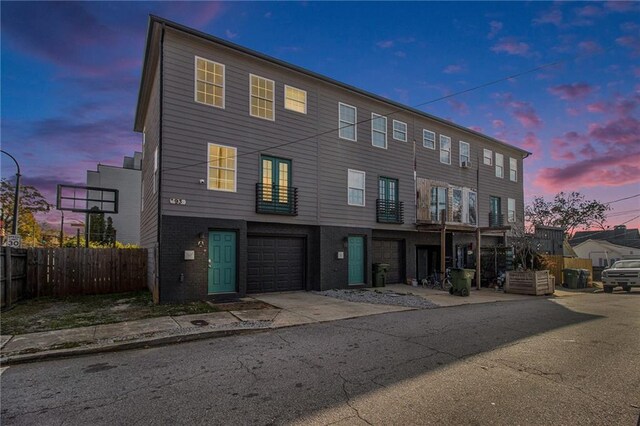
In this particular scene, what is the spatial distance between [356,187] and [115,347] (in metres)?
11.8

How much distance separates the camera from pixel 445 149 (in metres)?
20.5

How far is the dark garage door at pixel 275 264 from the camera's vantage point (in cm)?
1364

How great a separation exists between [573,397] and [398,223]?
44.4 feet

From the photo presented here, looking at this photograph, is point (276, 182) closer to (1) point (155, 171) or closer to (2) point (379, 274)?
(1) point (155, 171)

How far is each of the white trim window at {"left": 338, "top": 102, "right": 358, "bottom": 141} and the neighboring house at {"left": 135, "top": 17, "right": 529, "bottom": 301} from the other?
6 cm

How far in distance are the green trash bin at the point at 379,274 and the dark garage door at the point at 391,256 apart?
0.77 metres

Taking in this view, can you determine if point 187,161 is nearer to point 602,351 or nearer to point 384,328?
point 384,328

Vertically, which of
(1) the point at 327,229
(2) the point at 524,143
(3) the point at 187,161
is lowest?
(1) the point at 327,229

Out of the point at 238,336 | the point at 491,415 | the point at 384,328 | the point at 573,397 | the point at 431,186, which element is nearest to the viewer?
the point at 491,415

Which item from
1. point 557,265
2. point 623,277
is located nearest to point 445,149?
point 557,265

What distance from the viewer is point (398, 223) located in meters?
17.6

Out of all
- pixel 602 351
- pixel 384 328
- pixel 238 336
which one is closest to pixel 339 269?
pixel 384 328

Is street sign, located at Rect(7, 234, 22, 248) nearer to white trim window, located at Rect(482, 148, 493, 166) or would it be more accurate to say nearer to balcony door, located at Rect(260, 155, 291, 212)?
balcony door, located at Rect(260, 155, 291, 212)

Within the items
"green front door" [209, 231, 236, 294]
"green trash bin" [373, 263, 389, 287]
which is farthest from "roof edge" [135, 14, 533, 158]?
"green trash bin" [373, 263, 389, 287]
